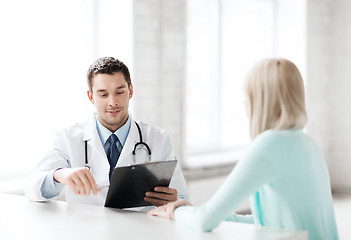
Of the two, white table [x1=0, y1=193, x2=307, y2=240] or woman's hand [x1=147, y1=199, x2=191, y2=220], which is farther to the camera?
woman's hand [x1=147, y1=199, x2=191, y2=220]

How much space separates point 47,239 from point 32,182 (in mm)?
617

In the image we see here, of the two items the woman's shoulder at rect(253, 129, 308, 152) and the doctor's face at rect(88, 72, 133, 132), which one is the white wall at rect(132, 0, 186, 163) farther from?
the woman's shoulder at rect(253, 129, 308, 152)

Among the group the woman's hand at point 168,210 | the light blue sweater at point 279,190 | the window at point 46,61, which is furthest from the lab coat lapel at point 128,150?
the window at point 46,61

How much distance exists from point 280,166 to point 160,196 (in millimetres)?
603

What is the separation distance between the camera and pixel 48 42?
11.8 feet

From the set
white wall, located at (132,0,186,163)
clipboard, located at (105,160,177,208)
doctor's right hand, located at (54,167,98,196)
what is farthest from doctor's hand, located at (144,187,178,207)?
white wall, located at (132,0,186,163)

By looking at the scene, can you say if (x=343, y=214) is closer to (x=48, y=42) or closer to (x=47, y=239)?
(x=48, y=42)

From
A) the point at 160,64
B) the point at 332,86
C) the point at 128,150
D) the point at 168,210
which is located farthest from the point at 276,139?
the point at 332,86

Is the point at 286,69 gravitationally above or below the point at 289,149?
A: above

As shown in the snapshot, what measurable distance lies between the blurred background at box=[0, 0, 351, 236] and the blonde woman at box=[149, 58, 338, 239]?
1909mm

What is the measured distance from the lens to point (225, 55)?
5.28 m

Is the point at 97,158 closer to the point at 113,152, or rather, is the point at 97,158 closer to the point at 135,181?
the point at 113,152

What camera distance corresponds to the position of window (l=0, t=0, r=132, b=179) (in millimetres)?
3391

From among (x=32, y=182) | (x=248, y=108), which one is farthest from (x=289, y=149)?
(x=32, y=182)
